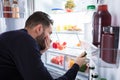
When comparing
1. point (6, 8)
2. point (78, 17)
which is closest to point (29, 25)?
point (78, 17)

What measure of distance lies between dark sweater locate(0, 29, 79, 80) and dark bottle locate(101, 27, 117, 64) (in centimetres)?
27

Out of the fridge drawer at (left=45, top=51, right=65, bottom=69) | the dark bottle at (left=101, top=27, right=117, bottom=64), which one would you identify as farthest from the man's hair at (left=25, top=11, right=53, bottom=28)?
the fridge drawer at (left=45, top=51, right=65, bottom=69)

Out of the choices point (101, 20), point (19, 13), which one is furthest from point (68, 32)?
point (19, 13)

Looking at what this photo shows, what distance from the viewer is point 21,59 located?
1135 mm

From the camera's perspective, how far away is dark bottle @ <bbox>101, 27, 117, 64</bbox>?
3.41ft

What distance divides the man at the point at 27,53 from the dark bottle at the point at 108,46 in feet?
0.83

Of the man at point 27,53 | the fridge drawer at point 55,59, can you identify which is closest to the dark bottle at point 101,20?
the man at point 27,53

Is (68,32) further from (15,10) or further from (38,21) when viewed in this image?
(15,10)

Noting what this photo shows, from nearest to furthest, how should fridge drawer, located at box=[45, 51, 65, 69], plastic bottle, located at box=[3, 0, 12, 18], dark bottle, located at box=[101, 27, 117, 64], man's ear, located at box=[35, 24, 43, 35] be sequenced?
1. dark bottle, located at box=[101, 27, 117, 64]
2. man's ear, located at box=[35, 24, 43, 35]
3. fridge drawer, located at box=[45, 51, 65, 69]
4. plastic bottle, located at box=[3, 0, 12, 18]

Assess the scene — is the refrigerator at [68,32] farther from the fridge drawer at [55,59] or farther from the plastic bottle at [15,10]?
the plastic bottle at [15,10]

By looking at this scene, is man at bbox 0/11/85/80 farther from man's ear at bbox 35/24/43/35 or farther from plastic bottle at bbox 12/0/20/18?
plastic bottle at bbox 12/0/20/18

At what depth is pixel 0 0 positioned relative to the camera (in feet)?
6.77

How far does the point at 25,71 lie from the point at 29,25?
0.33m

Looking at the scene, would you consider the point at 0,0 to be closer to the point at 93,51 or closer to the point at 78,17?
the point at 78,17
